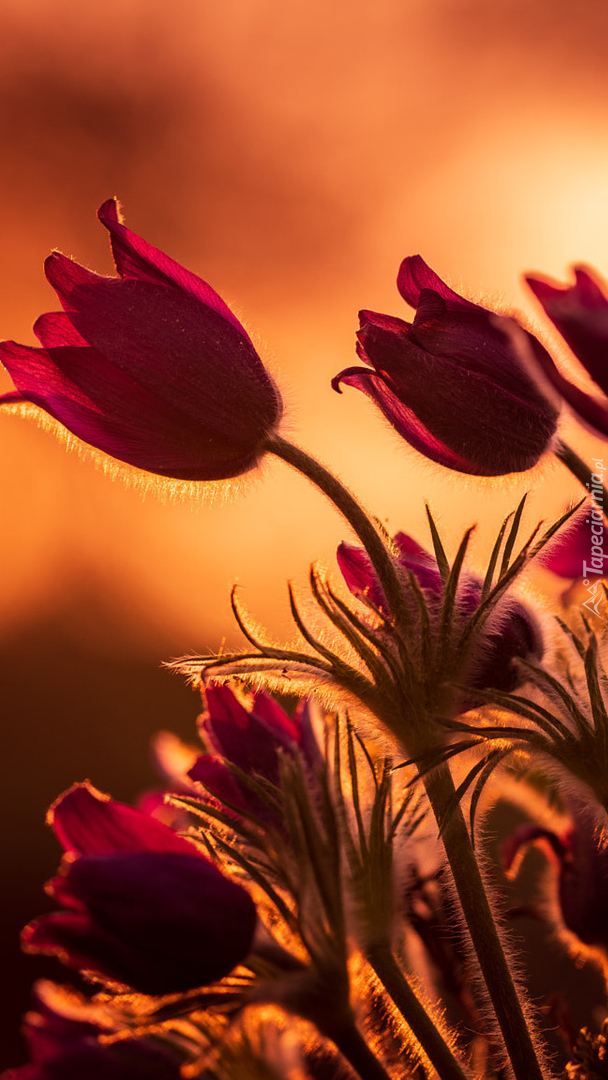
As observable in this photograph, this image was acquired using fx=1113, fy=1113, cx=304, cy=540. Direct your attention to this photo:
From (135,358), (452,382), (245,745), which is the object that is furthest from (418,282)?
(245,745)

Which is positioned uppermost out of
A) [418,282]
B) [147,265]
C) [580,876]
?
[147,265]

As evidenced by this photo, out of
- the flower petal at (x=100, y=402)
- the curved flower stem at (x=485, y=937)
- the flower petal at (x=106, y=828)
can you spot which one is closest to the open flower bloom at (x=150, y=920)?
the flower petal at (x=106, y=828)

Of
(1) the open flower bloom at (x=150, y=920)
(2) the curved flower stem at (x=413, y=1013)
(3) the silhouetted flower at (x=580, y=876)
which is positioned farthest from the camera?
(3) the silhouetted flower at (x=580, y=876)

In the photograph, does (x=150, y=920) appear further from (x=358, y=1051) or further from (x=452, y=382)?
(x=452, y=382)

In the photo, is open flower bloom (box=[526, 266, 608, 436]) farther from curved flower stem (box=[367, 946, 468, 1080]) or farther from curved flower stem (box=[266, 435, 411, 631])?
curved flower stem (box=[367, 946, 468, 1080])

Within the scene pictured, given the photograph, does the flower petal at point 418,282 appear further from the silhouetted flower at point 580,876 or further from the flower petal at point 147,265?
the silhouetted flower at point 580,876

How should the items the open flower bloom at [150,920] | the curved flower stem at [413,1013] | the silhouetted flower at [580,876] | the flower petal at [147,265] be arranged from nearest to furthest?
the open flower bloom at [150,920]
the curved flower stem at [413,1013]
the flower petal at [147,265]
the silhouetted flower at [580,876]
